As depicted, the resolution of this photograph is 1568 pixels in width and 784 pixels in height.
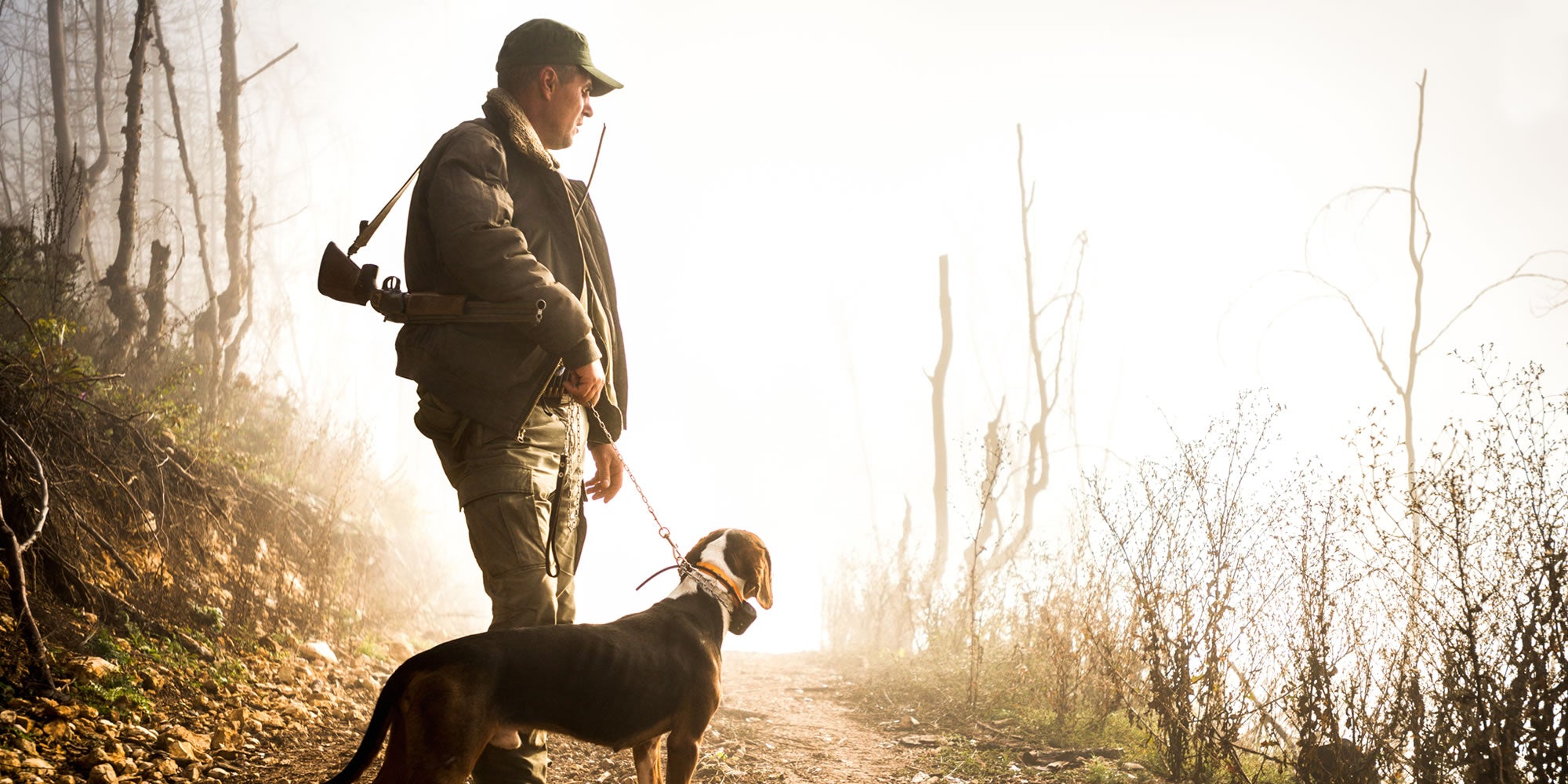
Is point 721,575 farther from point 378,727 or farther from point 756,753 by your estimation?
point 756,753

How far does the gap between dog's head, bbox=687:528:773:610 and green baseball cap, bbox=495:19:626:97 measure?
1705mm

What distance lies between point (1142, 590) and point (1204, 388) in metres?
36.4

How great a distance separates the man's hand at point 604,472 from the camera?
315 centimetres

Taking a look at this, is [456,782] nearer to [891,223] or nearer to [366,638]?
[366,638]

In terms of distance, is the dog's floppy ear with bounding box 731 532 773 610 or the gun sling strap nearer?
the gun sling strap

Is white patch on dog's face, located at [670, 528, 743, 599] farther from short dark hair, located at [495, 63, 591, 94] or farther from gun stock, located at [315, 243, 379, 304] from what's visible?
short dark hair, located at [495, 63, 591, 94]

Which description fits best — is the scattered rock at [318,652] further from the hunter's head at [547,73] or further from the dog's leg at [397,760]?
the hunter's head at [547,73]

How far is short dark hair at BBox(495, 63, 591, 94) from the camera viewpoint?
9.35 feet

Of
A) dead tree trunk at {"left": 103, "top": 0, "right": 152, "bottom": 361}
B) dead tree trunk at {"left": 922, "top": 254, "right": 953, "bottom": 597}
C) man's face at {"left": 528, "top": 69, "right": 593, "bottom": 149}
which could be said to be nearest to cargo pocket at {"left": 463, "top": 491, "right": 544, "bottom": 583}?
man's face at {"left": 528, "top": 69, "right": 593, "bottom": 149}

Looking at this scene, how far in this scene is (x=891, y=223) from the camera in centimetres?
5184

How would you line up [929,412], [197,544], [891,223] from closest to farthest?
[197,544] → [891,223] → [929,412]

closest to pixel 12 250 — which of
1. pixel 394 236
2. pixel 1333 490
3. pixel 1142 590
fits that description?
pixel 1142 590

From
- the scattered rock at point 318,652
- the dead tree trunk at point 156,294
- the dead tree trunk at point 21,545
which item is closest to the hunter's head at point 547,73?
the dead tree trunk at point 21,545

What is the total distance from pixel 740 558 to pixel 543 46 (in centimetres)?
187
